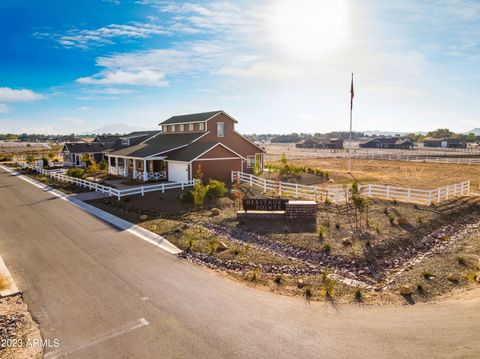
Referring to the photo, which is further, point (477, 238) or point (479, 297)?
point (477, 238)

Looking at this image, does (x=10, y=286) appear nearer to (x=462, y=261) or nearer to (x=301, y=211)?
(x=301, y=211)

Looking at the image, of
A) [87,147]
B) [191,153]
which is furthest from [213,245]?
[87,147]

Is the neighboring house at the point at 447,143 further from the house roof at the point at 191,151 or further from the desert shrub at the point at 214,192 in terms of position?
the desert shrub at the point at 214,192

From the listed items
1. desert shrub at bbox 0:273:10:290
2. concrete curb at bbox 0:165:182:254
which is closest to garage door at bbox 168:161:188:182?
concrete curb at bbox 0:165:182:254

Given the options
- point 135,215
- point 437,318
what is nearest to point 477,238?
point 437,318

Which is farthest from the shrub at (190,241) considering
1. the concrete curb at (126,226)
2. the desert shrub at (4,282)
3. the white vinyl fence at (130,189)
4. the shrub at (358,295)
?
the white vinyl fence at (130,189)

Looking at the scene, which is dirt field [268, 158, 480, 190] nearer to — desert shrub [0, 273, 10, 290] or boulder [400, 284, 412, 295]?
boulder [400, 284, 412, 295]

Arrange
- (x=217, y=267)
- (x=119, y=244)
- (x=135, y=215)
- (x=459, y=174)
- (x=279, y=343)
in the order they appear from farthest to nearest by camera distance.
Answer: (x=459, y=174) → (x=135, y=215) → (x=119, y=244) → (x=217, y=267) → (x=279, y=343)

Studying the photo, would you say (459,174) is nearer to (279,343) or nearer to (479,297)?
(479,297)
